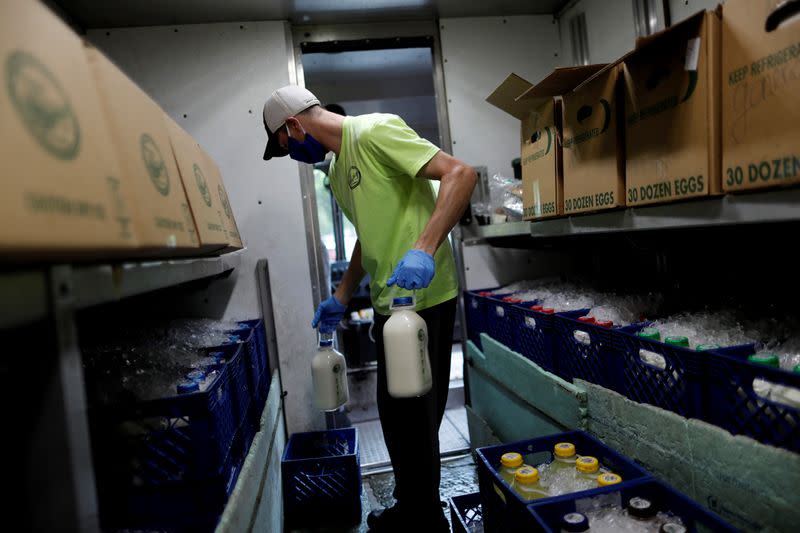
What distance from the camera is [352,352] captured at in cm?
401

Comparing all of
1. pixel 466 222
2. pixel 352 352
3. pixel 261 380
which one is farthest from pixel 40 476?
pixel 352 352

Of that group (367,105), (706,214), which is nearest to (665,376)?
(706,214)

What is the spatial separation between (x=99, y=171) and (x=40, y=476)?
1.40 ft

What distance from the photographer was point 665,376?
1244 mm

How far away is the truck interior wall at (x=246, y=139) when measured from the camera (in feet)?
8.72

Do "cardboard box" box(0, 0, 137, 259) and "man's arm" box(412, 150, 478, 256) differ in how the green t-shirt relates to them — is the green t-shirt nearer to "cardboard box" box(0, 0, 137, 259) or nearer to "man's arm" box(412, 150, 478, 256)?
"man's arm" box(412, 150, 478, 256)

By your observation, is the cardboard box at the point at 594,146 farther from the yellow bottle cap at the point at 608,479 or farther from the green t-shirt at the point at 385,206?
the yellow bottle cap at the point at 608,479

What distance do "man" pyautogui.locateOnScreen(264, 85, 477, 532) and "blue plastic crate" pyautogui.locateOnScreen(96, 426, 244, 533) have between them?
2.52ft

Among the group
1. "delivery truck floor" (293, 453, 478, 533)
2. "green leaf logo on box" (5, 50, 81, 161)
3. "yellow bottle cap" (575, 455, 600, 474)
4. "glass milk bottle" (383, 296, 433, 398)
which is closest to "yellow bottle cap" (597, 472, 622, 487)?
"yellow bottle cap" (575, 455, 600, 474)

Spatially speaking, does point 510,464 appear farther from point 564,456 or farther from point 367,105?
point 367,105

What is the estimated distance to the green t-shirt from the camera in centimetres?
176

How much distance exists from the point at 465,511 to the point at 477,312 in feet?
3.85

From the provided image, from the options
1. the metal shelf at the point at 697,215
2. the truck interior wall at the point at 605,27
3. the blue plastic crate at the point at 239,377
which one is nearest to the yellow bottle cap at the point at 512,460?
the metal shelf at the point at 697,215

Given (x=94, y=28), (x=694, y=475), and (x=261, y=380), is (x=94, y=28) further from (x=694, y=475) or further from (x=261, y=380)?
(x=694, y=475)
